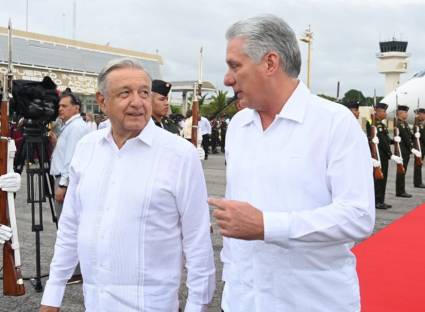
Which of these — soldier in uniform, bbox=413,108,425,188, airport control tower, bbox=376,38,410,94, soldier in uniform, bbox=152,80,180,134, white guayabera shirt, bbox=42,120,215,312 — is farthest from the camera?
airport control tower, bbox=376,38,410,94

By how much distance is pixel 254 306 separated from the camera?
168 centimetres

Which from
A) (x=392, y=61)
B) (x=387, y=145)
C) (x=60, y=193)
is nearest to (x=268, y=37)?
(x=60, y=193)

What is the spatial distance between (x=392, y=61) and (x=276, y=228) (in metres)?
77.6

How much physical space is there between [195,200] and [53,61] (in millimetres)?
41061

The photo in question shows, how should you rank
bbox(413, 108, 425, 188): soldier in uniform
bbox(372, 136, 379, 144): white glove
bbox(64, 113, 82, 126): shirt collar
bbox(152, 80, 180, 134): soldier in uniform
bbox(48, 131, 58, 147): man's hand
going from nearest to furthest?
bbox(152, 80, 180, 134): soldier in uniform → bbox(64, 113, 82, 126): shirt collar → bbox(48, 131, 58, 147): man's hand → bbox(372, 136, 379, 144): white glove → bbox(413, 108, 425, 188): soldier in uniform

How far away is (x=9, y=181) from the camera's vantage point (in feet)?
12.5

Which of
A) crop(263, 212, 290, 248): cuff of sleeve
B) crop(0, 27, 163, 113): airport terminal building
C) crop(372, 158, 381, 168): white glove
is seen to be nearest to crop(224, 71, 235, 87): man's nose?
crop(263, 212, 290, 248): cuff of sleeve

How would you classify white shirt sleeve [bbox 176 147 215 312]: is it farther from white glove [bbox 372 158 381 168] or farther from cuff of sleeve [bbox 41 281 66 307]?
white glove [bbox 372 158 381 168]

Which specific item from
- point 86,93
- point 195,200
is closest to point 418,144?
point 195,200

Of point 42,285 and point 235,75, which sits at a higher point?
point 235,75

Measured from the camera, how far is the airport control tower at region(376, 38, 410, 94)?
72.6 metres

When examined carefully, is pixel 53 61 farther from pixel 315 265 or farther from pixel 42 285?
pixel 315 265

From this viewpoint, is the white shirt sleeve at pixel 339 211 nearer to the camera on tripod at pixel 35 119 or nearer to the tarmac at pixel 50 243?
the tarmac at pixel 50 243

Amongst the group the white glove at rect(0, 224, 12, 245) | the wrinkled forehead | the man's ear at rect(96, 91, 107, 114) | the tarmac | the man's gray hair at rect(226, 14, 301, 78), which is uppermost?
the man's gray hair at rect(226, 14, 301, 78)
